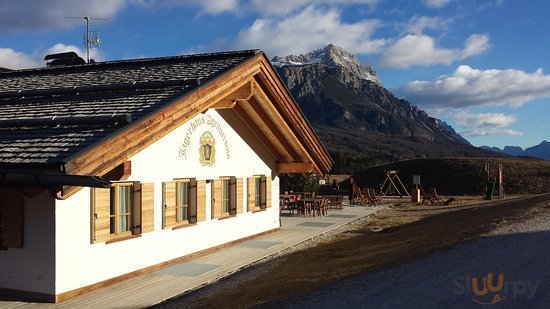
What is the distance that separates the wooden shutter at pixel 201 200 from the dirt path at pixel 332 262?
2.32 metres

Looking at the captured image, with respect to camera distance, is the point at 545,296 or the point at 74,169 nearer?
the point at 545,296

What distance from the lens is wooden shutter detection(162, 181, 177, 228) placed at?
38.6 feet

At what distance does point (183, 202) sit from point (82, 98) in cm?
358

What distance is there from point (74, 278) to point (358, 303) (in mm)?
5342

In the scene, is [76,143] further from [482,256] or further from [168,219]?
[482,256]

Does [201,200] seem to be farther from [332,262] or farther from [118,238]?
[332,262]

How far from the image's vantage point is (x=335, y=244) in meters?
14.9

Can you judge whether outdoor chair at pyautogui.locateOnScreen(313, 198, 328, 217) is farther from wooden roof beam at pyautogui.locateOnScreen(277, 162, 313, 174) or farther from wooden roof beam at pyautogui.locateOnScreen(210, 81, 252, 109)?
wooden roof beam at pyautogui.locateOnScreen(210, 81, 252, 109)

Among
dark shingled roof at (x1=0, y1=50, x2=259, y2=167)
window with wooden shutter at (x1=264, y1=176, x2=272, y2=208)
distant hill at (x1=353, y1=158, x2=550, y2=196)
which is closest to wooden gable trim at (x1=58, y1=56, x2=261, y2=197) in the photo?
dark shingled roof at (x1=0, y1=50, x2=259, y2=167)

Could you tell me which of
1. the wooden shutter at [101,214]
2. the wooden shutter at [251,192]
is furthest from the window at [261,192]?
the wooden shutter at [101,214]

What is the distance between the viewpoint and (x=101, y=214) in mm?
9750

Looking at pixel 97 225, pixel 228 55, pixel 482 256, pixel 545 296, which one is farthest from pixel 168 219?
pixel 545 296
